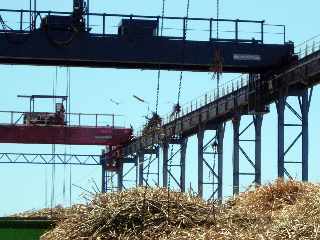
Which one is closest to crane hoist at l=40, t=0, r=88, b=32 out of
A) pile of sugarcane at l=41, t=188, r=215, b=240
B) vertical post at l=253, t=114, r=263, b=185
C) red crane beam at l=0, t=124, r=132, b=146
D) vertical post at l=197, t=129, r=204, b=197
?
vertical post at l=253, t=114, r=263, b=185

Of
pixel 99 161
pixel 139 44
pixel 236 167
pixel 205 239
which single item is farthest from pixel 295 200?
pixel 99 161

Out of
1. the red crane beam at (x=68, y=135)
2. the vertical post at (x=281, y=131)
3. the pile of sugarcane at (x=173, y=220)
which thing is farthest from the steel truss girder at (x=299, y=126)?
the pile of sugarcane at (x=173, y=220)

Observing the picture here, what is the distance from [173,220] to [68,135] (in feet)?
186

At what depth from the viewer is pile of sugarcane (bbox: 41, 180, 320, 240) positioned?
6.93m

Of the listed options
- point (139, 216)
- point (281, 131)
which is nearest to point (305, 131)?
point (281, 131)

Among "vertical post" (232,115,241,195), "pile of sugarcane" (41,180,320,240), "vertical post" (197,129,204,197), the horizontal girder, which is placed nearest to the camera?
"pile of sugarcane" (41,180,320,240)

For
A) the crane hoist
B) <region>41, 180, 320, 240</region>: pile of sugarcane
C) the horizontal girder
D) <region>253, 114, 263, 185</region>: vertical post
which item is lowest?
<region>41, 180, 320, 240</region>: pile of sugarcane

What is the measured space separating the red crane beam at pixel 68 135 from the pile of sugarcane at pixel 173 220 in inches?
2158

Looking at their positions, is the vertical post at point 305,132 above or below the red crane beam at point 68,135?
below

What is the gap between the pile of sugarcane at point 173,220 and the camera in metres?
6.93

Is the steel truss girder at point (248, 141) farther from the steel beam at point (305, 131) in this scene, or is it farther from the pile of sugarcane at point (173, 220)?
the pile of sugarcane at point (173, 220)

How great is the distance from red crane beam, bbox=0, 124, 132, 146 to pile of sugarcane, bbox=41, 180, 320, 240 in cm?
5480

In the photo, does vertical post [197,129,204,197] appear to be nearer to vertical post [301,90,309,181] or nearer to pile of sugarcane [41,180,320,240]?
vertical post [301,90,309,181]

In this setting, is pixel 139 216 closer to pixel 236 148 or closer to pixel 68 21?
pixel 68 21
